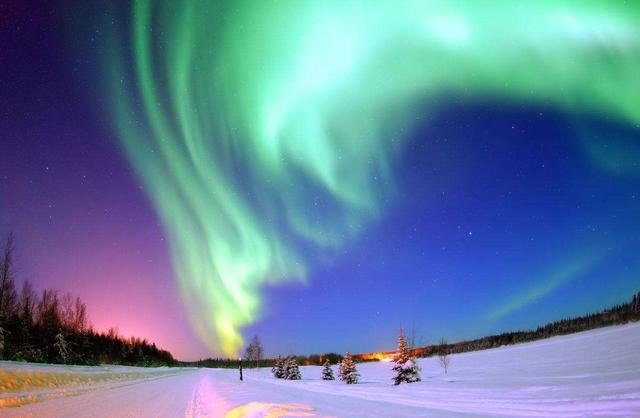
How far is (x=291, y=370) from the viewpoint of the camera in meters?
53.3

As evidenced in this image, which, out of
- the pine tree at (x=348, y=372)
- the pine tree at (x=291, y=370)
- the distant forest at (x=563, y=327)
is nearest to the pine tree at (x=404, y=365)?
the pine tree at (x=348, y=372)

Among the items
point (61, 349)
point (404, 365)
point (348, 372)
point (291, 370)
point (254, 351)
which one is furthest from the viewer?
point (254, 351)

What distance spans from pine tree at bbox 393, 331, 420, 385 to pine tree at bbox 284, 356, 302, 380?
71.6 feet

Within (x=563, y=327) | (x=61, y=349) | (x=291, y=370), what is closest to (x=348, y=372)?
(x=291, y=370)

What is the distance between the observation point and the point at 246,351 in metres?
121

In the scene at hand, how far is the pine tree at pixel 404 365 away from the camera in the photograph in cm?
3406

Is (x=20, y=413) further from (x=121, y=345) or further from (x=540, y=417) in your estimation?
(x=121, y=345)

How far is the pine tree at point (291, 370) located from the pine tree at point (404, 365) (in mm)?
21824

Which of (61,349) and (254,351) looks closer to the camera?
(61,349)

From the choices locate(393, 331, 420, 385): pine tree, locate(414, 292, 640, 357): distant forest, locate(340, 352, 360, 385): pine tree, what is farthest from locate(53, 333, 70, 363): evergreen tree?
locate(414, 292, 640, 357): distant forest

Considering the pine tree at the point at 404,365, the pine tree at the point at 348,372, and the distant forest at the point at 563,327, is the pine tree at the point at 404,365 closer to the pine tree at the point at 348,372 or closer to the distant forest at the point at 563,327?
the pine tree at the point at 348,372

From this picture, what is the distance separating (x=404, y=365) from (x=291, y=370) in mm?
23709

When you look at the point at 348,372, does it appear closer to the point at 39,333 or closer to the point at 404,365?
the point at 404,365

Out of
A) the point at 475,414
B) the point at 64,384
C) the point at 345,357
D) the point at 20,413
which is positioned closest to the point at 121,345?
the point at 345,357
